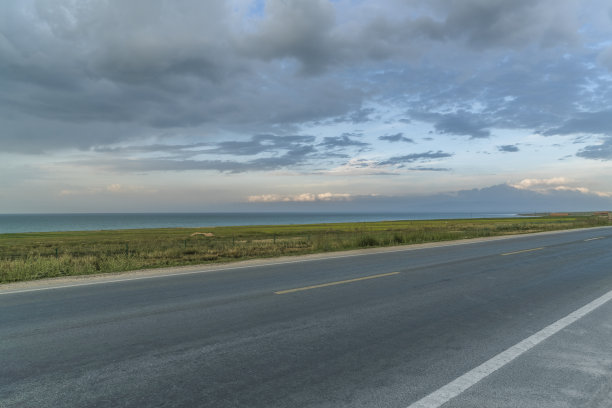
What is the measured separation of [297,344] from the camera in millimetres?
4875

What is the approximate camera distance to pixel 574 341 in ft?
16.6

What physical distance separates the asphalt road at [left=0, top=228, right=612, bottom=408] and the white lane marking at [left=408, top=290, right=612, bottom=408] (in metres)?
0.07

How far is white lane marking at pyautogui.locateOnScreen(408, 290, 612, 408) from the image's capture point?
136 inches

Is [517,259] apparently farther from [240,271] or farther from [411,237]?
[411,237]

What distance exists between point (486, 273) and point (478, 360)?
7.08 meters

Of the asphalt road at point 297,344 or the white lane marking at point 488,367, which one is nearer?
the white lane marking at point 488,367

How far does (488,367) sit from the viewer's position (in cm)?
417

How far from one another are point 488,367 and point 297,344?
7.25 ft

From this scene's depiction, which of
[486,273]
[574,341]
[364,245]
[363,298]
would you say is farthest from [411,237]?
[574,341]

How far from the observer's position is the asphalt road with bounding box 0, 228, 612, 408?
357cm

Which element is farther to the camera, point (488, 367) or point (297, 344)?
point (297, 344)

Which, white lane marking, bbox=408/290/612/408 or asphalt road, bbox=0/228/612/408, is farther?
asphalt road, bbox=0/228/612/408

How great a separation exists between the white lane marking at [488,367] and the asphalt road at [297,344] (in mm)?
67

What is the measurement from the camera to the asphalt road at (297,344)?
11.7 ft
